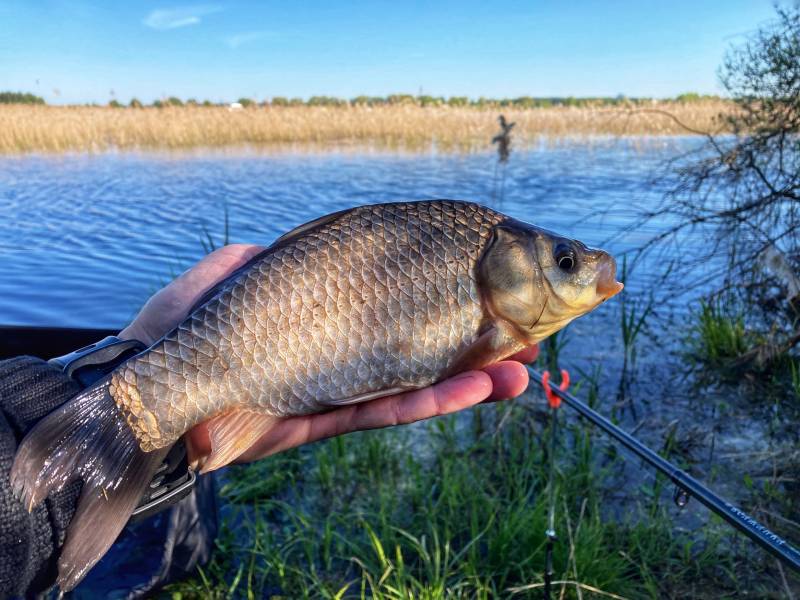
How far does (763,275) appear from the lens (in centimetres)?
507

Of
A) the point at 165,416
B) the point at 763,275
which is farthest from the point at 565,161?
the point at 165,416

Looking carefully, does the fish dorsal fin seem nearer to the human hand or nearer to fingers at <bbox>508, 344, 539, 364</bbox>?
the human hand

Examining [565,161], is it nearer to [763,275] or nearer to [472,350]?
[763,275]

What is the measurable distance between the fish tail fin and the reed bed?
1800 cm

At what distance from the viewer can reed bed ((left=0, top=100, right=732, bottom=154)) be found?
741 inches

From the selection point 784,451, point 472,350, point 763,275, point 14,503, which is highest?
point 472,350

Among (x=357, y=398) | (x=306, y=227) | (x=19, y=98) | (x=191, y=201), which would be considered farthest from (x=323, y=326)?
(x=19, y=98)

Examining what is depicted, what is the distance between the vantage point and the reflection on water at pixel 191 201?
22.9ft

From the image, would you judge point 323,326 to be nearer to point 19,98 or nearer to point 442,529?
point 442,529

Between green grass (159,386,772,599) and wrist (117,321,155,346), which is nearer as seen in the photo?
wrist (117,321,155,346)

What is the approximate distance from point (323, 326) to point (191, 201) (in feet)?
32.9

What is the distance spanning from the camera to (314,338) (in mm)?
1888

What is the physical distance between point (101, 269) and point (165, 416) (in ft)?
21.6

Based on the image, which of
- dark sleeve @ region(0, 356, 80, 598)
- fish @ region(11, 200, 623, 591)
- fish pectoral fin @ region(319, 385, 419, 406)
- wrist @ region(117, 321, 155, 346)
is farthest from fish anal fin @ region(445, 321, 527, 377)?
wrist @ region(117, 321, 155, 346)
